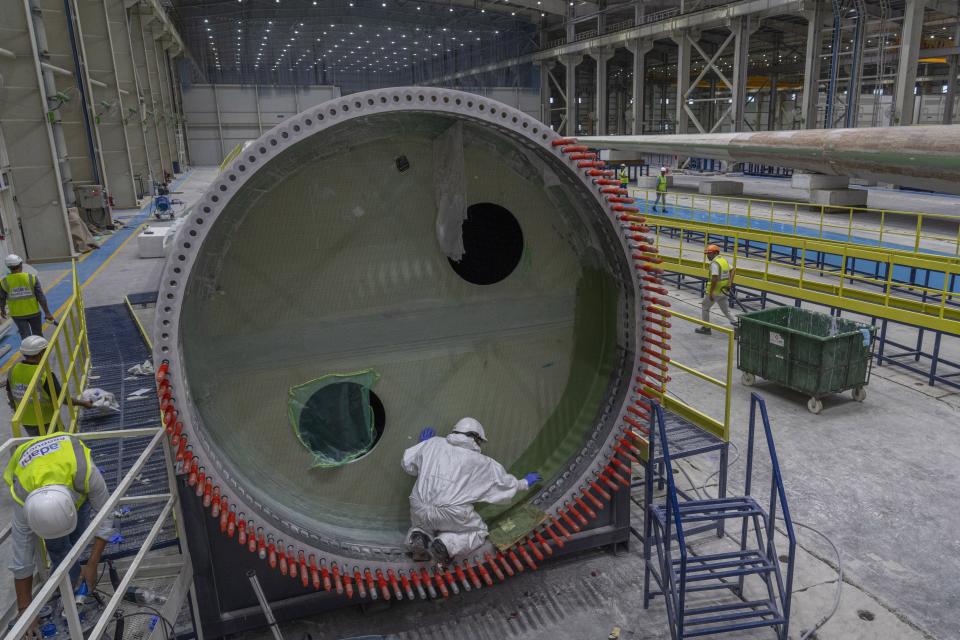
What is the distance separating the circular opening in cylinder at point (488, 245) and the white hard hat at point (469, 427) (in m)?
1.16

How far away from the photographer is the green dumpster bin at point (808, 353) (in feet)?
30.0

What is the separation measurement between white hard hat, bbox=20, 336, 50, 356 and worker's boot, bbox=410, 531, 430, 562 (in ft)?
13.7

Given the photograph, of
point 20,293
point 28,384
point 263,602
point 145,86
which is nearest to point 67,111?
point 145,86

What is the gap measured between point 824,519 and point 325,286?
5490 millimetres

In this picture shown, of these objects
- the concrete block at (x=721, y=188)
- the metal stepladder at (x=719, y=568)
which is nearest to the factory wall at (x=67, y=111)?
the metal stepladder at (x=719, y=568)

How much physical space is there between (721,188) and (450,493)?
26411 mm

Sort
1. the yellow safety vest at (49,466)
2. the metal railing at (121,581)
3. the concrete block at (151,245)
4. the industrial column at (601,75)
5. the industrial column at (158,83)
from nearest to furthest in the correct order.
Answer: the metal railing at (121,581), the yellow safety vest at (49,466), the concrete block at (151,245), the industrial column at (158,83), the industrial column at (601,75)

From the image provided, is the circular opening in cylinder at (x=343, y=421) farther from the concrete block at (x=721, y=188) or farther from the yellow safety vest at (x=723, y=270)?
the concrete block at (x=721, y=188)

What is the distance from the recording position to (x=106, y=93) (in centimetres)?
2722

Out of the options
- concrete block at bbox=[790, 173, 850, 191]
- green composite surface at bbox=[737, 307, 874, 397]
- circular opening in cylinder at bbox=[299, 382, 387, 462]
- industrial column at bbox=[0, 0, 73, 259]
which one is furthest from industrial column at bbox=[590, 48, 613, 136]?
circular opening in cylinder at bbox=[299, 382, 387, 462]

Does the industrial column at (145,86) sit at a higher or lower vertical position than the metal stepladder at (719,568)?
higher

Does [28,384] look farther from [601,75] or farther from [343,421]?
[601,75]

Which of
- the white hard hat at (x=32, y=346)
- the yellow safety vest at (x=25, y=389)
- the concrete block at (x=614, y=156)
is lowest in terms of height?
the yellow safety vest at (x=25, y=389)

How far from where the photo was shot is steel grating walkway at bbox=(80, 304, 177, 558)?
17.2ft
